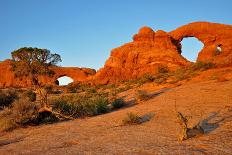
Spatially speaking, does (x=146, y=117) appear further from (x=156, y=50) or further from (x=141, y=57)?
(x=141, y=57)

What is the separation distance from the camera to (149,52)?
152 ft

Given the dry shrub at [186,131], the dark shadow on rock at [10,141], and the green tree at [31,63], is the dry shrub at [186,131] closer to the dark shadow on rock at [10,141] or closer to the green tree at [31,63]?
the dark shadow on rock at [10,141]

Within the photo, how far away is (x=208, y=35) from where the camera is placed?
4625cm

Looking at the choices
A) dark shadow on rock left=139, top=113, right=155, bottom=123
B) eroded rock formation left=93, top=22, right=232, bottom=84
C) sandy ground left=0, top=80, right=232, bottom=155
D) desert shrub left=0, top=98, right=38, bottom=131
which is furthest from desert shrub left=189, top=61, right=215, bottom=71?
eroded rock formation left=93, top=22, right=232, bottom=84

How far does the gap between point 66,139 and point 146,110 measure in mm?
4462

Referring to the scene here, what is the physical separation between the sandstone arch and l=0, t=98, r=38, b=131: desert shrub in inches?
1415

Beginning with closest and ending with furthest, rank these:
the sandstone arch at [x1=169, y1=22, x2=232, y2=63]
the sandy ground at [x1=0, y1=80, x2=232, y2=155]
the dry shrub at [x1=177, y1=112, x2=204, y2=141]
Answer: the sandy ground at [x1=0, y1=80, x2=232, y2=155], the dry shrub at [x1=177, y1=112, x2=204, y2=141], the sandstone arch at [x1=169, y1=22, x2=232, y2=63]

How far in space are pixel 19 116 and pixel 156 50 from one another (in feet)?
122

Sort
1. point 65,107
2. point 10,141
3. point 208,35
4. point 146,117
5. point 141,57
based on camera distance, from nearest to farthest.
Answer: point 10,141, point 146,117, point 65,107, point 208,35, point 141,57

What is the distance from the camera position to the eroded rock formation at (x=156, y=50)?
44562mm

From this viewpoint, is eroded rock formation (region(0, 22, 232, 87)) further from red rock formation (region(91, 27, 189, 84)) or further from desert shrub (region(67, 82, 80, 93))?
desert shrub (region(67, 82, 80, 93))

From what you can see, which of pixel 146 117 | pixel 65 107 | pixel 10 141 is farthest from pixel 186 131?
pixel 65 107

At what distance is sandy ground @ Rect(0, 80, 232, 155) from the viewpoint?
595cm

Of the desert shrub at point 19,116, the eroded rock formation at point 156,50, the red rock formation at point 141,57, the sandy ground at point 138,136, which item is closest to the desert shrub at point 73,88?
the eroded rock formation at point 156,50
